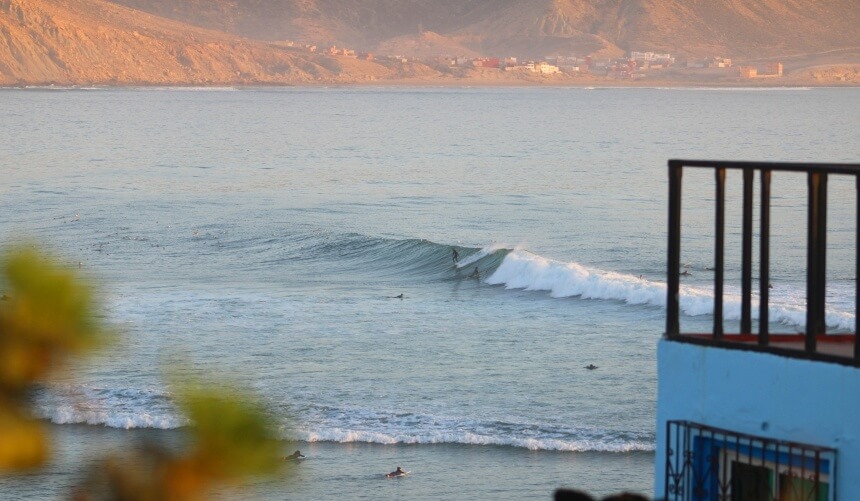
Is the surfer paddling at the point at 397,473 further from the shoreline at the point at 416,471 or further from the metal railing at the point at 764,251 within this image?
the metal railing at the point at 764,251

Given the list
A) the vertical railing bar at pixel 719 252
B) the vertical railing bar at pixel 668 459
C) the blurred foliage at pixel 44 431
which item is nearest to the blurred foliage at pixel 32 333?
the blurred foliage at pixel 44 431

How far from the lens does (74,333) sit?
208 cm

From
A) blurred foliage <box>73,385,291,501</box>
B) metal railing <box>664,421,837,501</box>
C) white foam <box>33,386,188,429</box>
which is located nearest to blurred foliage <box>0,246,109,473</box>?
blurred foliage <box>73,385,291,501</box>

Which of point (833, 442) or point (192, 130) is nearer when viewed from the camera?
point (833, 442)

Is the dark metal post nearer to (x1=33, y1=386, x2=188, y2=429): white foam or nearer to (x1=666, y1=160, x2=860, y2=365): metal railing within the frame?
→ (x1=666, y1=160, x2=860, y2=365): metal railing

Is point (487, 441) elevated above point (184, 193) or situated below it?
below

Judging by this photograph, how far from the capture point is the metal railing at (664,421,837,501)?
537 cm

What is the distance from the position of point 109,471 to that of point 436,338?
20.4m

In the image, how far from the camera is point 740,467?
5734mm

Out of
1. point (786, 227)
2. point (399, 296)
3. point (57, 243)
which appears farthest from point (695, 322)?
point (57, 243)

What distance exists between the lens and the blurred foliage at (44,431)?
78.7 inches

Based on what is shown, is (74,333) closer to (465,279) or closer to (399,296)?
(399,296)

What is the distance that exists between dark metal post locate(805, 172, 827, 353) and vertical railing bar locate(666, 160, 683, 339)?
60 cm

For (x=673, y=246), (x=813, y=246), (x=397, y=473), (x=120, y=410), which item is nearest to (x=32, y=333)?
(x=813, y=246)
